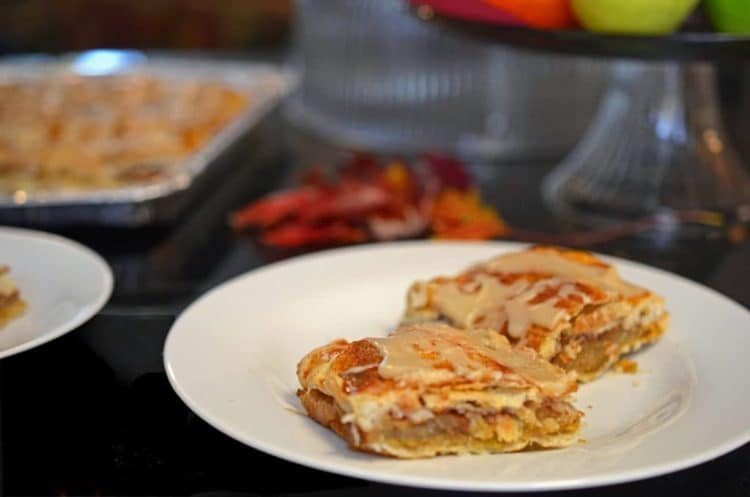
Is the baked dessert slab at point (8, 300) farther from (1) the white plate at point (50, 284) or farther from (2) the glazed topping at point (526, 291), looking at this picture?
(2) the glazed topping at point (526, 291)

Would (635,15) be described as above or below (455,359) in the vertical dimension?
above

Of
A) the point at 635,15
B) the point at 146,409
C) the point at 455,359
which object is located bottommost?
the point at 146,409

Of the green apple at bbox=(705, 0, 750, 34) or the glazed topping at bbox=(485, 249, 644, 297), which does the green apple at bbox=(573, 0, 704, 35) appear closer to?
the green apple at bbox=(705, 0, 750, 34)

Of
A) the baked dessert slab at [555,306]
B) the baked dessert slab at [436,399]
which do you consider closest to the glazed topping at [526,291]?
the baked dessert slab at [555,306]

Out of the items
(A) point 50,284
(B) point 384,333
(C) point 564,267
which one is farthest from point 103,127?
(C) point 564,267

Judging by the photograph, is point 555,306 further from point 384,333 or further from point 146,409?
point 146,409

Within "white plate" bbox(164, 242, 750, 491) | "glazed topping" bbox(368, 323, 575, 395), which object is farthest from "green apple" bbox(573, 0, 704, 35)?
"glazed topping" bbox(368, 323, 575, 395)

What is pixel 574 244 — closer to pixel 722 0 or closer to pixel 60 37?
pixel 722 0
